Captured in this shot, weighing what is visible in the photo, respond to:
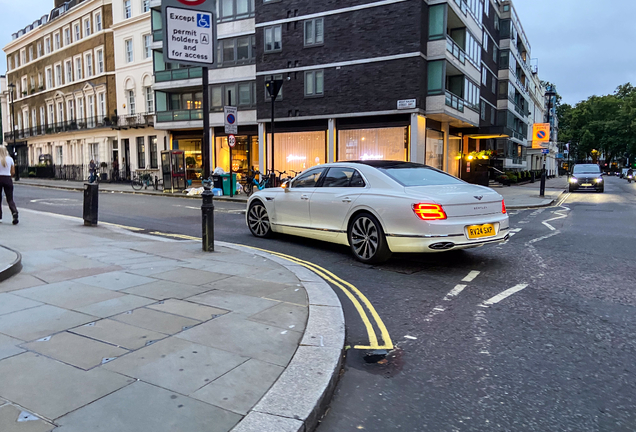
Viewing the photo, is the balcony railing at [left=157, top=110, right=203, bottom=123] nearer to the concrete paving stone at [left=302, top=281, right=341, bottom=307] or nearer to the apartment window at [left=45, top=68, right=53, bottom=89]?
the apartment window at [left=45, top=68, right=53, bottom=89]

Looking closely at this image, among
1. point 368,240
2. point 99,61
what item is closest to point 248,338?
point 368,240

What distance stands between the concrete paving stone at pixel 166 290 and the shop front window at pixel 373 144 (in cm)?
2007

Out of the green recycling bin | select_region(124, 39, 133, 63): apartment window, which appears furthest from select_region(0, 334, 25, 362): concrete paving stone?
select_region(124, 39, 133, 63): apartment window

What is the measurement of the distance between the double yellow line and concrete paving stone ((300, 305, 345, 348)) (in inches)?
8.9

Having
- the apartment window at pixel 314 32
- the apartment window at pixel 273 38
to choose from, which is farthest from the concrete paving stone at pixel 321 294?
the apartment window at pixel 273 38

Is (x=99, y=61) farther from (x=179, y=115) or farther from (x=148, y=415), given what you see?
(x=148, y=415)

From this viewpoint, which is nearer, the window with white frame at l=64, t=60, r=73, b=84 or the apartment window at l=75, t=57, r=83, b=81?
the apartment window at l=75, t=57, r=83, b=81

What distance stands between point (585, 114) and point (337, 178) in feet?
348

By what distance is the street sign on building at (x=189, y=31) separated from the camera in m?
6.89

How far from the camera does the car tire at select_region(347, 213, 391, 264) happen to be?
6.70 meters

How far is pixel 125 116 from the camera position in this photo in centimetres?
3766

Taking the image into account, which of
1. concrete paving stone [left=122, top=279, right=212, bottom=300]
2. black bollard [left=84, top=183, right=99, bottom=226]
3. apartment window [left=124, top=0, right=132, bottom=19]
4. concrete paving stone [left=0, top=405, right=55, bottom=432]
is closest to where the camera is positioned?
concrete paving stone [left=0, top=405, right=55, bottom=432]

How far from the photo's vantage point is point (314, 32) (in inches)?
1029

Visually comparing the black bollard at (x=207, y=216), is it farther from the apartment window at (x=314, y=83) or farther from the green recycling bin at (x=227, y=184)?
the apartment window at (x=314, y=83)
